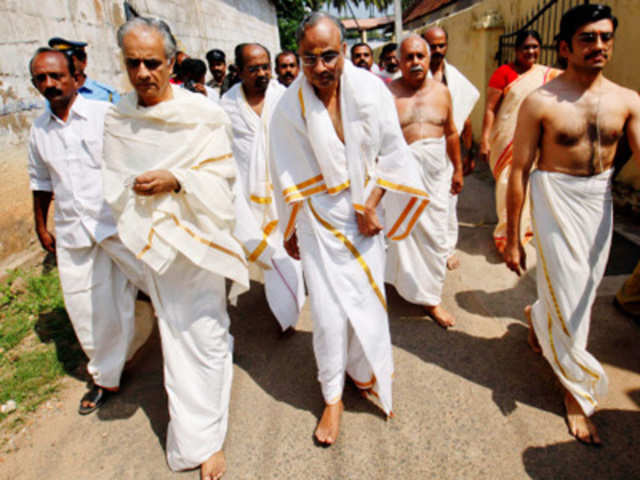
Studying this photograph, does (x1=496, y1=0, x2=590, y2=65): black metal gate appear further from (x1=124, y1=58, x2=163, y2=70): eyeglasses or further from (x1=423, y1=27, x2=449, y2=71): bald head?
(x1=124, y1=58, x2=163, y2=70): eyeglasses

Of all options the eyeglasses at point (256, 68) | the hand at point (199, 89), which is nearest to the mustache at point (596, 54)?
the eyeglasses at point (256, 68)

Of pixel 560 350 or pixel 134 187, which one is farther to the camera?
pixel 560 350

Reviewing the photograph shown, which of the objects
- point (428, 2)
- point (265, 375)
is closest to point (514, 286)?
point (265, 375)

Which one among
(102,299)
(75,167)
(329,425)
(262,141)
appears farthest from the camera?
(262,141)

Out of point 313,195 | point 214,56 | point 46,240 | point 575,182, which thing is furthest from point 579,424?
point 214,56

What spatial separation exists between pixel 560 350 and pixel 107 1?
7.21 metres

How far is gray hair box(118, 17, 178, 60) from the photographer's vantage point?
6.89 ft

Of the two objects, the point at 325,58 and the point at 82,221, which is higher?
the point at 325,58

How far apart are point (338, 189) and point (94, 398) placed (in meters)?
2.07

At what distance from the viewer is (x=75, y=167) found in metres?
2.73

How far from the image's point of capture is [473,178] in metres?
7.44

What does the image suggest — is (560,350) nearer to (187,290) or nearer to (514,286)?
(514,286)

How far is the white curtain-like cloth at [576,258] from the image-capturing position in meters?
2.36

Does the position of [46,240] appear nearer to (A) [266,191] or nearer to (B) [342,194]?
(A) [266,191]
